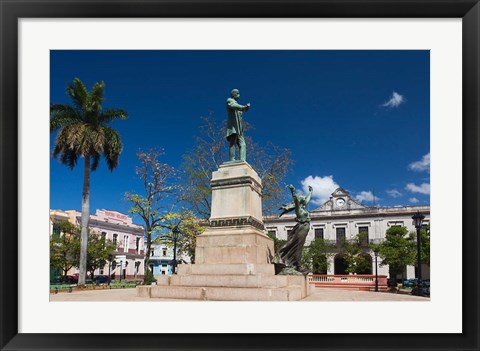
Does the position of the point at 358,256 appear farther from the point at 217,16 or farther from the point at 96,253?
the point at 217,16

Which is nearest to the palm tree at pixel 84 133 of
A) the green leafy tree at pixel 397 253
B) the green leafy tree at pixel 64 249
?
the green leafy tree at pixel 64 249

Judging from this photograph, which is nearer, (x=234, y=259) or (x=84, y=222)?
(x=234, y=259)

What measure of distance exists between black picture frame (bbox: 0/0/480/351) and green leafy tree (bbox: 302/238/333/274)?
131 ft

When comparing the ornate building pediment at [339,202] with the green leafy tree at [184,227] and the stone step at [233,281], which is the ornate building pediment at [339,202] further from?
the stone step at [233,281]

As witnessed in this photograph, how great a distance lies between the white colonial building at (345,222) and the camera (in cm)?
5194

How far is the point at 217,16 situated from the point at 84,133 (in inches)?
772

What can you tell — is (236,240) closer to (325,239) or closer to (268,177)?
(268,177)

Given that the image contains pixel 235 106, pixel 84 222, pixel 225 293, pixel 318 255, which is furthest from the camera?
pixel 318 255

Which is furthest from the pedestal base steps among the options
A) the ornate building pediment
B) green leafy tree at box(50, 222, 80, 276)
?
the ornate building pediment

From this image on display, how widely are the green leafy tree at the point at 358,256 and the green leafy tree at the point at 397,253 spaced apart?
3.38m

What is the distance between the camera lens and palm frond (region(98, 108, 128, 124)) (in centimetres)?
2460

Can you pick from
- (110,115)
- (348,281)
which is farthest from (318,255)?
(110,115)

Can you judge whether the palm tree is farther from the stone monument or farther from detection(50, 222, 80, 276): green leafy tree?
the stone monument

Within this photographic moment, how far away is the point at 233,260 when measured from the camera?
10773 millimetres
